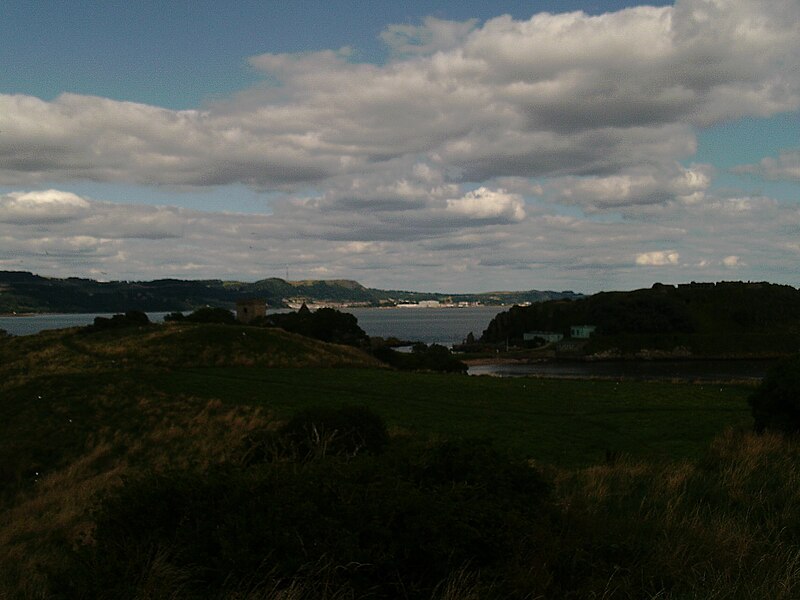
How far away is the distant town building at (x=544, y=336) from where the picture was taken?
163363 mm

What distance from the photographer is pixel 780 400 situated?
18.2 metres

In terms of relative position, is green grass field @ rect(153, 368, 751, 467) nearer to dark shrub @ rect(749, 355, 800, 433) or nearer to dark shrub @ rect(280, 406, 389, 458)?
dark shrub @ rect(749, 355, 800, 433)

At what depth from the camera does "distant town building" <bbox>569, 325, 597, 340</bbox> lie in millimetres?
155000

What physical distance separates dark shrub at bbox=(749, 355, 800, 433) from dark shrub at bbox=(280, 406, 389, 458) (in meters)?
11.0

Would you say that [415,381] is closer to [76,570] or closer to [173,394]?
[173,394]

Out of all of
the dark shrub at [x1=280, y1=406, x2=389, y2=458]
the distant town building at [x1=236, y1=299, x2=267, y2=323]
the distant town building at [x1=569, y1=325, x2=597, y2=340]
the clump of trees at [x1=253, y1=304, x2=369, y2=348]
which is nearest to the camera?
the dark shrub at [x1=280, y1=406, x2=389, y2=458]

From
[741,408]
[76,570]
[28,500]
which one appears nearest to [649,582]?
[76,570]

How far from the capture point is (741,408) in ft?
98.3

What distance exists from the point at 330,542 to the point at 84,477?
63.1 ft

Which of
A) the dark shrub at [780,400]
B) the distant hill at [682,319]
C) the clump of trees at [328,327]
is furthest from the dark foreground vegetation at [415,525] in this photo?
the distant hill at [682,319]

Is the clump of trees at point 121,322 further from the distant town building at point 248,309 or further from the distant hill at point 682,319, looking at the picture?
the distant hill at point 682,319

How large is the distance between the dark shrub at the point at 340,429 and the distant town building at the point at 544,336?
147 metres

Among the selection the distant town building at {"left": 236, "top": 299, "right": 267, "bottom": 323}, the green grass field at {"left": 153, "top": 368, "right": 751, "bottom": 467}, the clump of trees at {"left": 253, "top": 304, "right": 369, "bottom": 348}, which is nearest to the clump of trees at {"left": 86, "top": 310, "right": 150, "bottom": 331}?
the green grass field at {"left": 153, "top": 368, "right": 751, "bottom": 467}

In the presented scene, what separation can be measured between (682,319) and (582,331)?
73.6 ft
